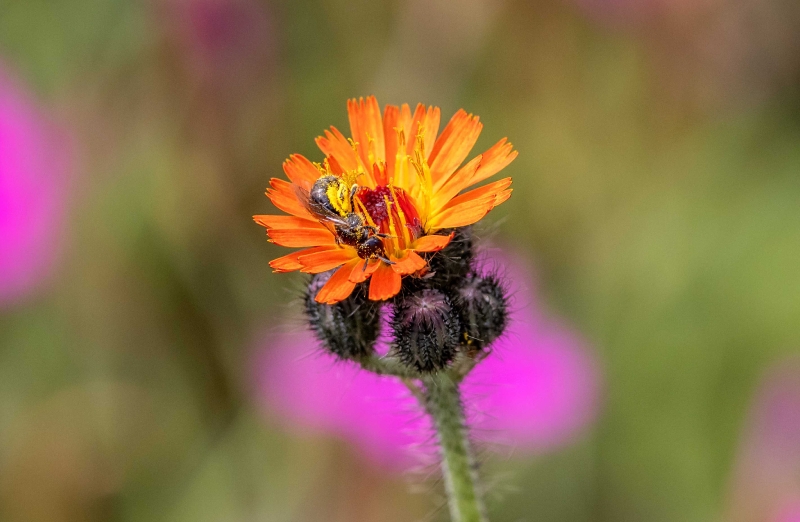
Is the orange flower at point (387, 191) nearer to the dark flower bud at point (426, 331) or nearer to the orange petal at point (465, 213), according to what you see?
the orange petal at point (465, 213)

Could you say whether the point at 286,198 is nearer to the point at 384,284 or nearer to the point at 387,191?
the point at 387,191

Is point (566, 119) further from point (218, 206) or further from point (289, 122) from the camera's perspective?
point (218, 206)

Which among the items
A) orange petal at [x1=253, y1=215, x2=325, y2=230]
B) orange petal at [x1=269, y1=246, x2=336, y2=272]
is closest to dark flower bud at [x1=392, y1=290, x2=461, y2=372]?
orange petal at [x1=269, y1=246, x2=336, y2=272]

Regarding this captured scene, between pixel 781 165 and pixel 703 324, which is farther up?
pixel 781 165

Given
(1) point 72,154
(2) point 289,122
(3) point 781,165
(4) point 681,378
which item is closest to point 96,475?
(1) point 72,154

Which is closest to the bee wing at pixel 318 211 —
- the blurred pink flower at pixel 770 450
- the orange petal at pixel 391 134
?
the orange petal at pixel 391 134

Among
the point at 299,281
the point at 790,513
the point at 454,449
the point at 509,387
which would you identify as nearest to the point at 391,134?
the point at 454,449
